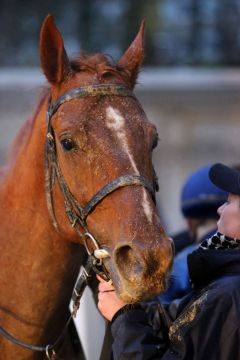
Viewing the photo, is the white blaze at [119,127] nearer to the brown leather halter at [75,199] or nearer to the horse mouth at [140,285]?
the brown leather halter at [75,199]

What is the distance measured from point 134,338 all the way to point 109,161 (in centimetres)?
66

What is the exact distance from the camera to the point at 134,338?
3.03 metres

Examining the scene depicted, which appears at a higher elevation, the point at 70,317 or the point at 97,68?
the point at 97,68

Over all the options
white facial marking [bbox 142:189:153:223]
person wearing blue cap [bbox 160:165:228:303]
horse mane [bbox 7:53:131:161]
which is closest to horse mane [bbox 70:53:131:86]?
horse mane [bbox 7:53:131:161]

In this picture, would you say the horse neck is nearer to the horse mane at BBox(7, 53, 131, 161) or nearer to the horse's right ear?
the horse mane at BBox(7, 53, 131, 161)

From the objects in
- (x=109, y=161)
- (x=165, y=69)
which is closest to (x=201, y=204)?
(x=109, y=161)

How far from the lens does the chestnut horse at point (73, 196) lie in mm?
2846

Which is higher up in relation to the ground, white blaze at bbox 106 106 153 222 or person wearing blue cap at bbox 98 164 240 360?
white blaze at bbox 106 106 153 222

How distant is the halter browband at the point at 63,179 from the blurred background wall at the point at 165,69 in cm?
766

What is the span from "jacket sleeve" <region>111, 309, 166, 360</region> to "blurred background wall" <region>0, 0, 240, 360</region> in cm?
773

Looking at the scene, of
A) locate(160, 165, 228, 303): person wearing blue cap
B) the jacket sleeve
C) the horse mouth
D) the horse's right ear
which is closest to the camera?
the horse mouth

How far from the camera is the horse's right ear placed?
10.3ft

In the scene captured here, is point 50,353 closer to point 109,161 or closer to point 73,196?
point 73,196

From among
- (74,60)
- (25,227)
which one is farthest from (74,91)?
(25,227)
